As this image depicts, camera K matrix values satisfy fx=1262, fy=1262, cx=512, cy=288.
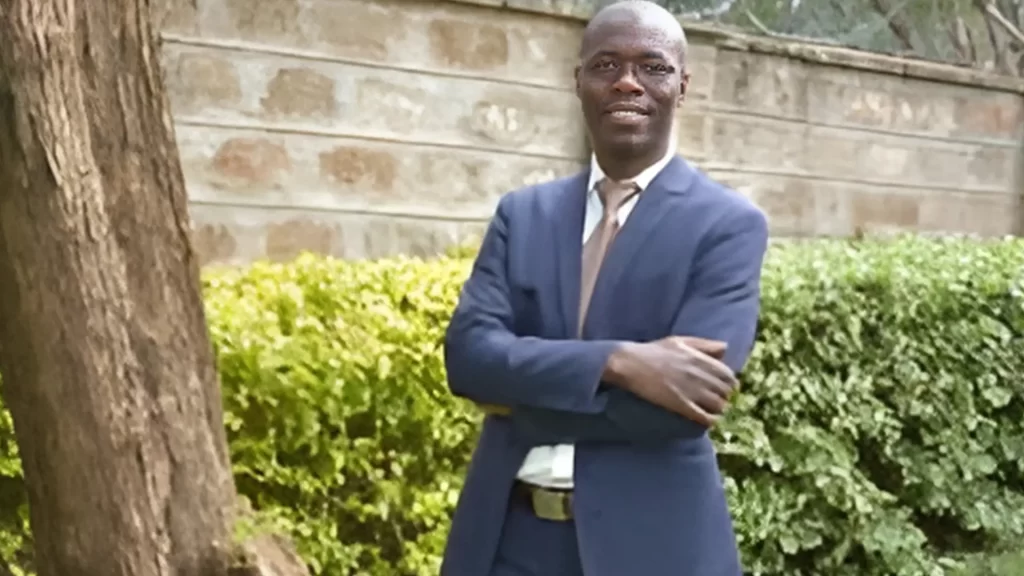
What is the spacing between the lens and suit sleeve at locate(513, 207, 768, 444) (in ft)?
6.91

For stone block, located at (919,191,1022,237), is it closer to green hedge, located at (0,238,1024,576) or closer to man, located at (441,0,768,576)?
green hedge, located at (0,238,1024,576)

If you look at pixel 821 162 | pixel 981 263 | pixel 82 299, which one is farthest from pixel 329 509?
pixel 821 162

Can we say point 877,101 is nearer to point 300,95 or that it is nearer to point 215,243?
point 300,95

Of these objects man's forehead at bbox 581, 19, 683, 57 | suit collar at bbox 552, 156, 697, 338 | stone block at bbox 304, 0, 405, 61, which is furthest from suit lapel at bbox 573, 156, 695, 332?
stone block at bbox 304, 0, 405, 61

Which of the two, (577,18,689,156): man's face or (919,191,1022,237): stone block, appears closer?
(577,18,689,156): man's face

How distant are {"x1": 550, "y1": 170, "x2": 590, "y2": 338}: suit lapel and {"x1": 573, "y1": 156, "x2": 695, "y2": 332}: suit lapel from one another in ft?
0.05

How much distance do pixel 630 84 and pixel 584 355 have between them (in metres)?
0.47

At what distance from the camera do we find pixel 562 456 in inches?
87.5

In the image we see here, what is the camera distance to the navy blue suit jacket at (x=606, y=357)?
6.95ft

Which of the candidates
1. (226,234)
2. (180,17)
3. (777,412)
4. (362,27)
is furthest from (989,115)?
(180,17)

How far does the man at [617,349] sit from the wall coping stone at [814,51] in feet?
9.93

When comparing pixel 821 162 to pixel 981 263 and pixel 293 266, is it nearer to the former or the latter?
pixel 981 263

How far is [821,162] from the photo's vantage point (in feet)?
21.1

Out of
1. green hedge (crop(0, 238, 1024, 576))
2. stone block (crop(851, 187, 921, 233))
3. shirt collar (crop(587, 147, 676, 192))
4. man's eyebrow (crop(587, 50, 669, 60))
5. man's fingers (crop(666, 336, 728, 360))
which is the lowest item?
green hedge (crop(0, 238, 1024, 576))
